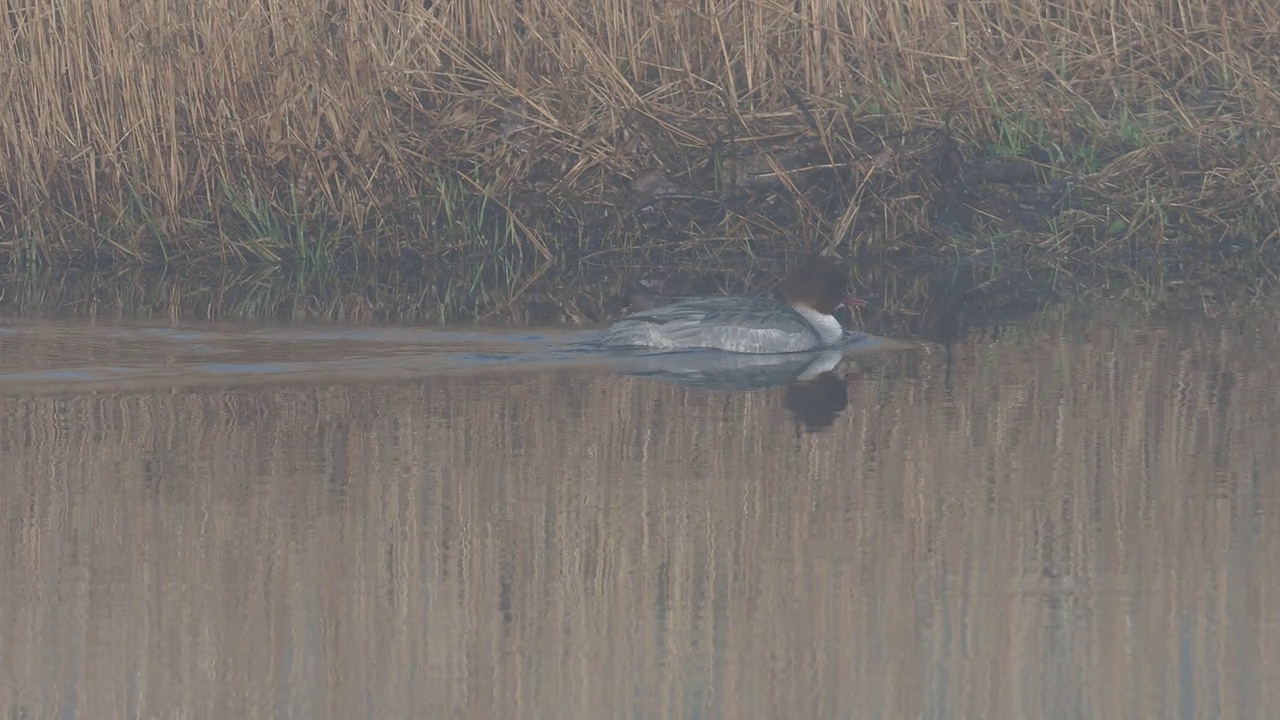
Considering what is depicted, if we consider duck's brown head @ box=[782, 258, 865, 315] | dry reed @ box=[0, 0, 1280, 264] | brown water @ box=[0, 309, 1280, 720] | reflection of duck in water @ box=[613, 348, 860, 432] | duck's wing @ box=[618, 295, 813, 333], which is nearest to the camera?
brown water @ box=[0, 309, 1280, 720]

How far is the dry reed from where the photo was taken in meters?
11.7

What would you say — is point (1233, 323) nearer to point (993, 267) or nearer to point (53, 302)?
point (993, 267)

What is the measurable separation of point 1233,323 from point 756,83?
12.3 feet

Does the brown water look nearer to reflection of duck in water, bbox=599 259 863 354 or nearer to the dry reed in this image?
reflection of duck in water, bbox=599 259 863 354

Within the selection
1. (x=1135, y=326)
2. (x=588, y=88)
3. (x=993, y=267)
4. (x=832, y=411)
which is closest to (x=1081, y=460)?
(x=832, y=411)

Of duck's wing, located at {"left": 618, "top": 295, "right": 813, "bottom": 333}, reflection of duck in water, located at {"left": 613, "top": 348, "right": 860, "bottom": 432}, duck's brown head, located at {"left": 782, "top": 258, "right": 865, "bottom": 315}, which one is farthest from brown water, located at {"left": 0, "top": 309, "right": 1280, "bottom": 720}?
duck's brown head, located at {"left": 782, "top": 258, "right": 865, "bottom": 315}

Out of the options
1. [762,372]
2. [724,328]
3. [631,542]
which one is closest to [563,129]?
[724,328]

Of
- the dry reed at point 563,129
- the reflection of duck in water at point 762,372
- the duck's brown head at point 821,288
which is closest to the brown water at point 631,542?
the reflection of duck in water at point 762,372

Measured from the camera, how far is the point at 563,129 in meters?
12.1

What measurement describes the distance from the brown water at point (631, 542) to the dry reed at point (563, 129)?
3299mm

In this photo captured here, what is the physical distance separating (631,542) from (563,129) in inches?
257

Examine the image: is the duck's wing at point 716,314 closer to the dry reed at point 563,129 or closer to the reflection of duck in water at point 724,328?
the reflection of duck in water at point 724,328

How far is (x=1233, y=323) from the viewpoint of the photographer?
9.66 metres

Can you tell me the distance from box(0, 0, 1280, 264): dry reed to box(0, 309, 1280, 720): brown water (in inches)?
130
